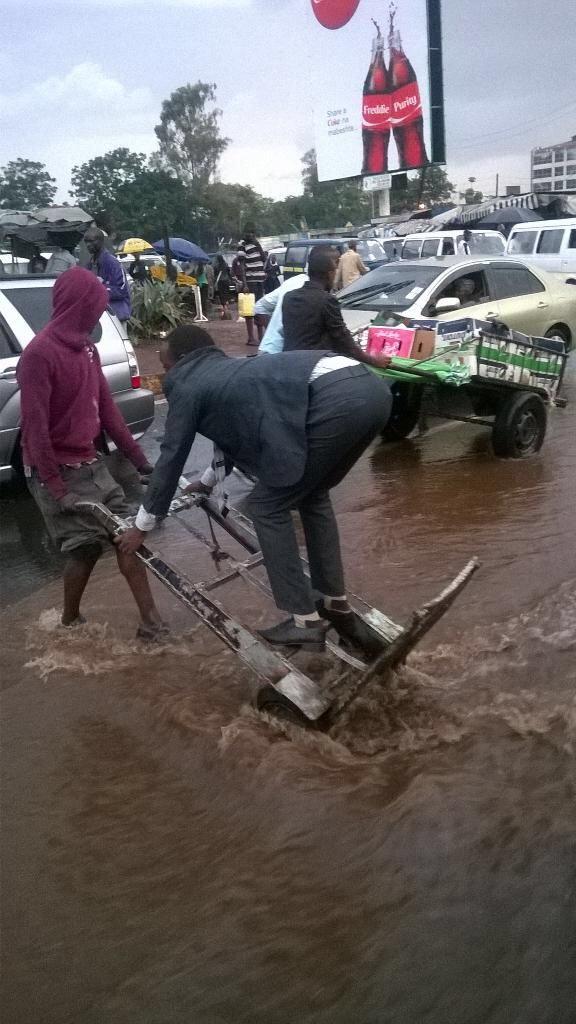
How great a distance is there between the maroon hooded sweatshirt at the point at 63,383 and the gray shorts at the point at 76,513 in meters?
0.07

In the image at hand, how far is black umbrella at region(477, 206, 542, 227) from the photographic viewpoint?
940 inches

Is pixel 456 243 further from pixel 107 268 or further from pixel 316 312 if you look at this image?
pixel 316 312

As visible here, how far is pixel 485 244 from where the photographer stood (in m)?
16.7

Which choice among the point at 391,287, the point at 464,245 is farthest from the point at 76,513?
the point at 464,245

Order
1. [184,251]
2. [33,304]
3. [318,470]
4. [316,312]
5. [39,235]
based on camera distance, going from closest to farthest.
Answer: [318,470] → [316,312] → [33,304] → [39,235] → [184,251]

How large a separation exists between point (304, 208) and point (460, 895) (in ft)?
226

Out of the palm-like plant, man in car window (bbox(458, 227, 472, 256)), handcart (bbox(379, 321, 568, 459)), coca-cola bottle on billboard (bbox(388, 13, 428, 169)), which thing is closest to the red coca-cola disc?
coca-cola bottle on billboard (bbox(388, 13, 428, 169))

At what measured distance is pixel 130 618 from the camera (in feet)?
15.4

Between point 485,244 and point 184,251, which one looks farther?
point 184,251

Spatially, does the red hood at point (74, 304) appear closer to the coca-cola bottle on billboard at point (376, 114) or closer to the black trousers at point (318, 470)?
the black trousers at point (318, 470)

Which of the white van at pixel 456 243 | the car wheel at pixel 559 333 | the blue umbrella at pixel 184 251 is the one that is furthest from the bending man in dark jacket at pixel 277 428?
the blue umbrella at pixel 184 251

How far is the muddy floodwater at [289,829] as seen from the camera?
88.9 inches

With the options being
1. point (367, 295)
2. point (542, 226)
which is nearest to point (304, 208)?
point (542, 226)

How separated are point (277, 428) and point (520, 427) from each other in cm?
444
